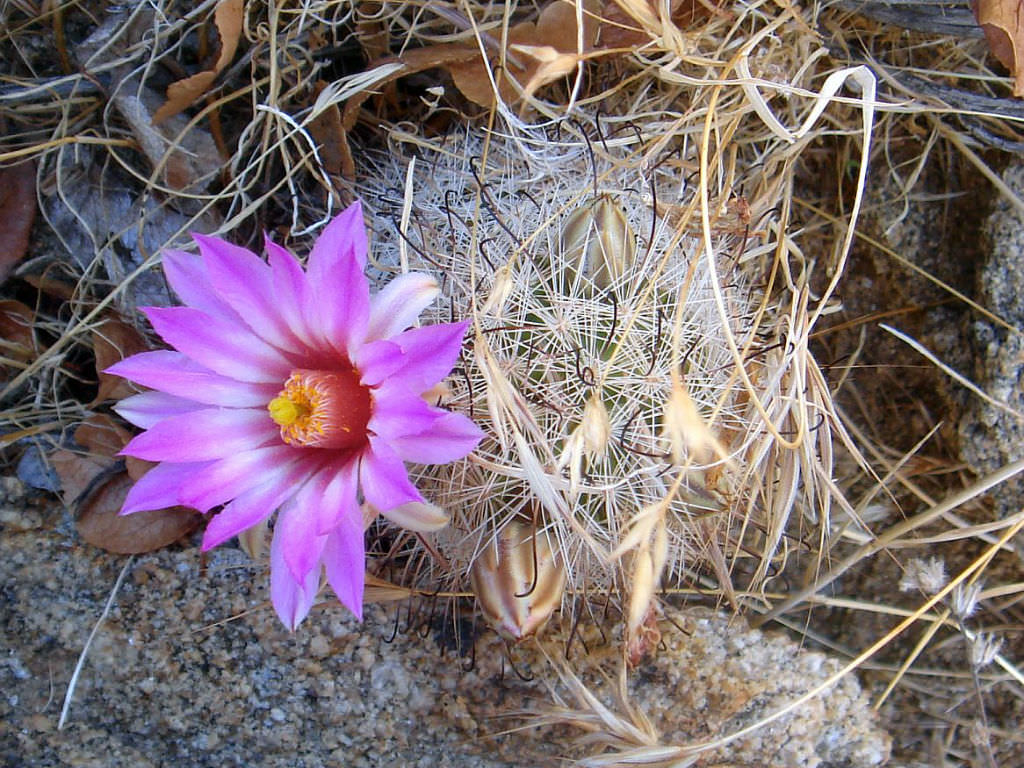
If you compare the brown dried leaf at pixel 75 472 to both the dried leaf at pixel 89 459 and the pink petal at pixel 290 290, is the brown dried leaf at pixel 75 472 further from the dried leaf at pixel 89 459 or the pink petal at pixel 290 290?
the pink petal at pixel 290 290

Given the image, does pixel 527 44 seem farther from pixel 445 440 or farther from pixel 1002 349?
pixel 1002 349

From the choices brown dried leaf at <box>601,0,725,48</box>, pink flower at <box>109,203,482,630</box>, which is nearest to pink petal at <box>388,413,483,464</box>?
pink flower at <box>109,203,482,630</box>

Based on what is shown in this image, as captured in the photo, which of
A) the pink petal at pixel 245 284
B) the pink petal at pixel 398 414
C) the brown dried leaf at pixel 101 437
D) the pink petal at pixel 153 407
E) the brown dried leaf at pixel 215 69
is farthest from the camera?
the brown dried leaf at pixel 101 437

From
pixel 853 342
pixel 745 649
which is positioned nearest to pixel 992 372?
pixel 853 342

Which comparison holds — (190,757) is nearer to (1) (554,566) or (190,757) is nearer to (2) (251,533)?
(2) (251,533)

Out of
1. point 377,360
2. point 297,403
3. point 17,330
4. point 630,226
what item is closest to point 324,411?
point 297,403

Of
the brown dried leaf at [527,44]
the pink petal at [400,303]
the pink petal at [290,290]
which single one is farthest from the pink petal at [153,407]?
the brown dried leaf at [527,44]
